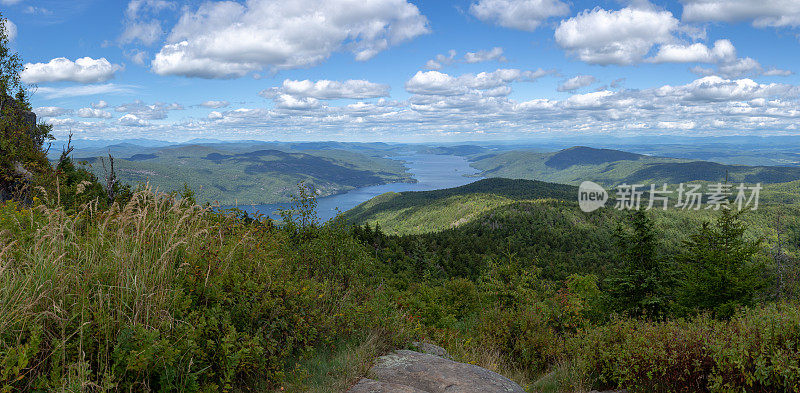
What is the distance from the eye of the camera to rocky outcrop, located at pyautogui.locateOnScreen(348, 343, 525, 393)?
16.6ft

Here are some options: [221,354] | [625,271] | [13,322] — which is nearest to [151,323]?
[221,354]

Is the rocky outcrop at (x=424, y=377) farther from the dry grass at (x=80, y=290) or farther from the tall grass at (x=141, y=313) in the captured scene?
the dry grass at (x=80, y=290)

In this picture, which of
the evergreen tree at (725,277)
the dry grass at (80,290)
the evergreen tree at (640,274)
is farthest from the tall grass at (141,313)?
the evergreen tree at (725,277)

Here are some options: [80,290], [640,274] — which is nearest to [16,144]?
[80,290]

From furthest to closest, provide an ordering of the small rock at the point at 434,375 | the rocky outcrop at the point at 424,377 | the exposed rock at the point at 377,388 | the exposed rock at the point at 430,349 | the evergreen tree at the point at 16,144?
1. the evergreen tree at the point at 16,144
2. the exposed rock at the point at 430,349
3. the small rock at the point at 434,375
4. the rocky outcrop at the point at 424,377
5. the exposed rock at the point at 377,388

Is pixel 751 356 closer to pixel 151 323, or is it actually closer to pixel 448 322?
pixel 151 323

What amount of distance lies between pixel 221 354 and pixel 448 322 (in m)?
17.0

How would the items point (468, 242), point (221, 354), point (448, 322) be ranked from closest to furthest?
point (221, 354), point (448, 322), point (468, 242)

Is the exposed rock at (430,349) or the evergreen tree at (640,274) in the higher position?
the exposed rock at (430,349)

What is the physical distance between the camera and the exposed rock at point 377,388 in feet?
15.9

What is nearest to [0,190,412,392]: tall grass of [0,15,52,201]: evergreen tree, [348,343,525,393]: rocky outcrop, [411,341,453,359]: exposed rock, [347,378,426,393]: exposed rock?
[347,378,426,393]: exposed rock

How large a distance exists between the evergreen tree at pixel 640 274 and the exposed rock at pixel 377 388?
24948mm

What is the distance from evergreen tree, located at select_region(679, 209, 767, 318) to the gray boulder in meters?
26.4

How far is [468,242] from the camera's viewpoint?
11388 centimetres
